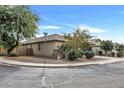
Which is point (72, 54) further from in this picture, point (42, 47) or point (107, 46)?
point (107, 46)

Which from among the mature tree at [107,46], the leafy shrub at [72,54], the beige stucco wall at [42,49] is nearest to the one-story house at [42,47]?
the beige stucco wall at [42,49]

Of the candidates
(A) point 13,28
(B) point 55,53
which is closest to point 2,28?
(A) point 13,28

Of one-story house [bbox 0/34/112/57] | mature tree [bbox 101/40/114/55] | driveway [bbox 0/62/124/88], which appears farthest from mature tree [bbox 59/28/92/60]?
driveway [bbox 0/62/124/88]

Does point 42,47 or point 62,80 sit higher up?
point 42,47

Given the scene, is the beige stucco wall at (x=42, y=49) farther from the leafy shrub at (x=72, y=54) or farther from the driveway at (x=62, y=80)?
the driveway at (x=62, y=80)

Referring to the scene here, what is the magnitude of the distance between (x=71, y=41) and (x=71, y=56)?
3850 mm

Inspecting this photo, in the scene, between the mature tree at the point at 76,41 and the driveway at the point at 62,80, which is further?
the mature tree at the point at 76,41

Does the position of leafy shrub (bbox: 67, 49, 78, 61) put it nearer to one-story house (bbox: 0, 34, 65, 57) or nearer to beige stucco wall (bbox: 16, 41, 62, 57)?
one-story house (bbox: 0, 34, 65, 57)

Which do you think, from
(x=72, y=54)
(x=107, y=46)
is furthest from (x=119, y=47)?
(x=72, y=54)

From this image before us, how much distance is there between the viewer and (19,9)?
22.5m
